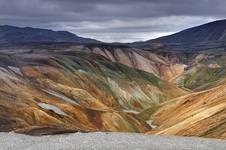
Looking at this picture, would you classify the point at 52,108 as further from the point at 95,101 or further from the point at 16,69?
the point at 16,69

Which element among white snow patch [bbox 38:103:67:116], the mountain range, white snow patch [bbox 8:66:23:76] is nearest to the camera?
the mountain range

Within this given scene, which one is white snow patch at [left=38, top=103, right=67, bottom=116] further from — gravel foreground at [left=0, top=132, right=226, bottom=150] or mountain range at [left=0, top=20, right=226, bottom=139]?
gravel foreground at [left=0, top=132, right=226, bottom=150]

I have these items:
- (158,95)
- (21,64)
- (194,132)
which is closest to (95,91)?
(21,64)

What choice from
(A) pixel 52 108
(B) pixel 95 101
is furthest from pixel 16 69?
(A) pixel 52 108

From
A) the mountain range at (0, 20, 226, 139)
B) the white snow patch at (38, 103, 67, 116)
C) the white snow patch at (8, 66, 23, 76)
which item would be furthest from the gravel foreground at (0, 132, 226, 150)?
the white snow patch at (8, 66, 23, 76)

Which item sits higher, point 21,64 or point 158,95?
point 21,64

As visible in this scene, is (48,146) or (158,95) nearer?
(48,146)

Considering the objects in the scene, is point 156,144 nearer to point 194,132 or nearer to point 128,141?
point 128,141

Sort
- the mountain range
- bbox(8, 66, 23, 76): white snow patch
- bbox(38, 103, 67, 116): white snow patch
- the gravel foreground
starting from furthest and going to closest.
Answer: bbox(8, 66, 23, 76): white snow patch
bbox(38, 103, 67, 116): white snow patch
the mountain range
the gravel foreground
